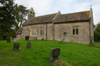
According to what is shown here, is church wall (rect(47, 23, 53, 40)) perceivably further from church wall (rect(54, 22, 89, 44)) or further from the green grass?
the green grass

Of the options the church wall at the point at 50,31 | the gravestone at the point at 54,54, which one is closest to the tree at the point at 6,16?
the gravestone at the point at 54,54

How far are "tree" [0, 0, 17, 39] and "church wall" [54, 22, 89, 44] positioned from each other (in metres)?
12.5

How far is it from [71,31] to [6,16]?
44.7ft

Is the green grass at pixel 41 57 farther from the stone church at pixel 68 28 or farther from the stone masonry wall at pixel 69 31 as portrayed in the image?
the stone masonry wall at pixel 69 31

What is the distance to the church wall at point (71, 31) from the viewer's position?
1577cm

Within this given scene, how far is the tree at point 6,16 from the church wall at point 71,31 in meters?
12.5

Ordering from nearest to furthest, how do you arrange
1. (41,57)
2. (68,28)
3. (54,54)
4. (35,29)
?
(54,54)
(41,57)
(68,28)
(35,29)

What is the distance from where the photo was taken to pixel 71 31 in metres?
17.2

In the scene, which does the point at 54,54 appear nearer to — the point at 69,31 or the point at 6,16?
the point at 6,16

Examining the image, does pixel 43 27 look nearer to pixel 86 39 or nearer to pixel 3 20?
pixel 86 39

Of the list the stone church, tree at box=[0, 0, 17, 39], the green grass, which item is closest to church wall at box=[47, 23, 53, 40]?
the stone church

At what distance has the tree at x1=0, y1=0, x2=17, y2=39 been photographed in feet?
25.2

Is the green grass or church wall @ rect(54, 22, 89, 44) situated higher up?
church wall @ rect(54, 22, 89, 44)

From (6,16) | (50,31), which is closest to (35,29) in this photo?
(50,31)
